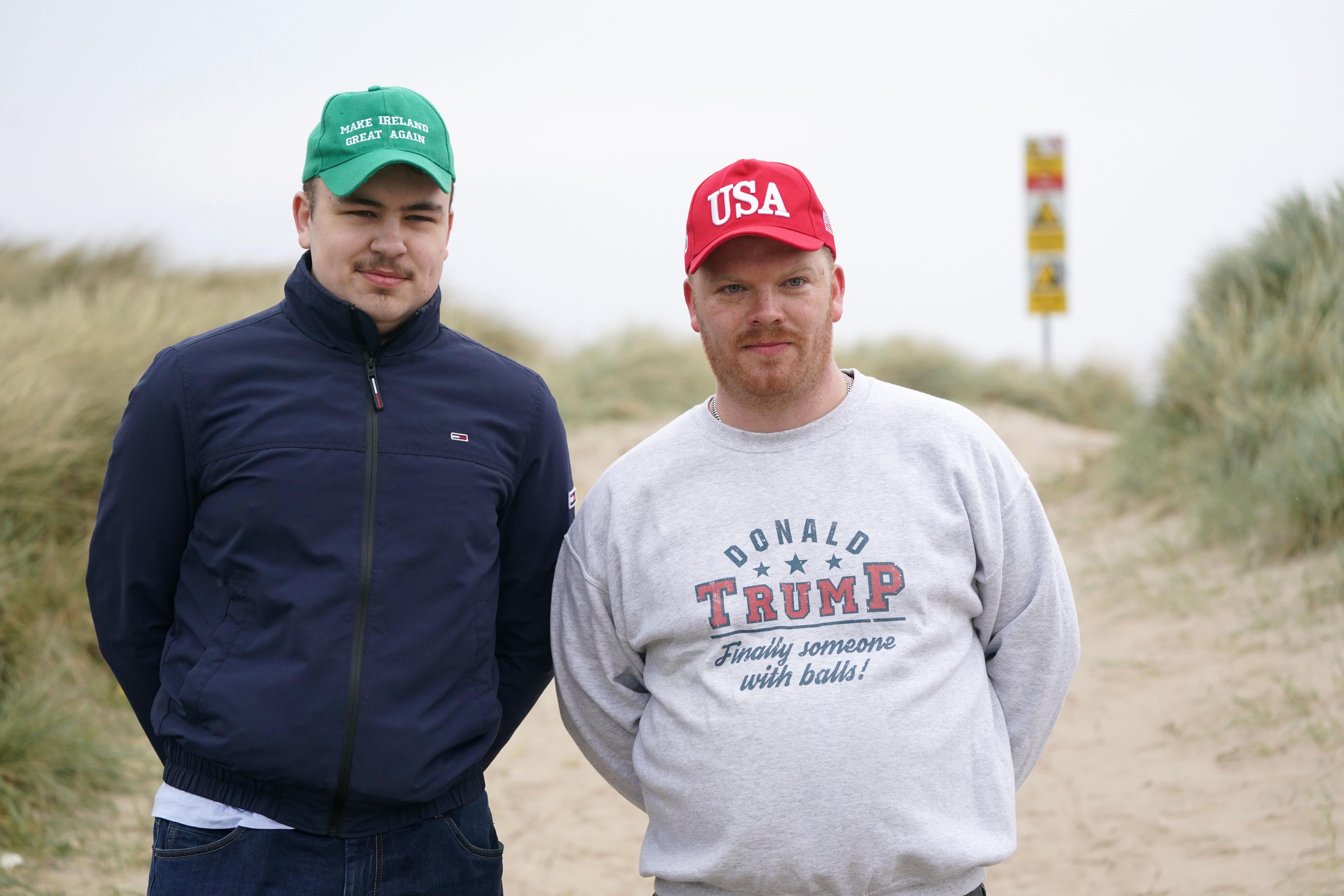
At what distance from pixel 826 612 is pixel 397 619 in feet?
2.66

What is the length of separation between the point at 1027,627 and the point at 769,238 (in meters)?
0.93

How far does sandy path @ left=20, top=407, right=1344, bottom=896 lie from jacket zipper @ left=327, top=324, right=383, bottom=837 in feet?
8.15

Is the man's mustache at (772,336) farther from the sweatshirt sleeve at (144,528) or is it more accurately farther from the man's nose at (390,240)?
the sweatshirt sleeve at (144,528)

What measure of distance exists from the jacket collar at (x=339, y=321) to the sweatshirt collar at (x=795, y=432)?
1.96 feet

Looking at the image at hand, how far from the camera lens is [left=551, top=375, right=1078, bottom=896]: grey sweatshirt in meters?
2.22

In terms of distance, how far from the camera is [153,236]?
14.3 meters

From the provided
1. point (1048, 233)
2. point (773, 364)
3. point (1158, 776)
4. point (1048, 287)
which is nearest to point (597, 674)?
point (773, 364)

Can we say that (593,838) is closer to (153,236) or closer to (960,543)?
(960,543)

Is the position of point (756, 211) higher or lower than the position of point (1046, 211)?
lower

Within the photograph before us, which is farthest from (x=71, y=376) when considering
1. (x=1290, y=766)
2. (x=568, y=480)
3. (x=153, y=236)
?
(x=153, y=236)

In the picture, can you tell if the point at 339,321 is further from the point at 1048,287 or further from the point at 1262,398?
the point at 1048,287

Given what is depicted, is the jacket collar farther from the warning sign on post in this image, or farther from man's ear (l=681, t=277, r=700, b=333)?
the warning sign on post

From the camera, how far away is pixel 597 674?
2574 mm

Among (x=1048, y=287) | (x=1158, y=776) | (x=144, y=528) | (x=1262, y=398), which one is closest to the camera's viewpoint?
(x=144, y=528)
